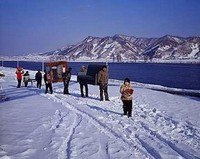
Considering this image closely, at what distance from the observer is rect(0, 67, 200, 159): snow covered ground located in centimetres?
686

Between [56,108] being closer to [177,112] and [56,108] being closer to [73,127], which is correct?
[73,127]

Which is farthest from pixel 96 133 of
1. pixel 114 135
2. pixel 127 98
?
pixel 127 98

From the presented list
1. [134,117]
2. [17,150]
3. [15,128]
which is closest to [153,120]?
[134,117]

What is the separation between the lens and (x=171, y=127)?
32.3ft

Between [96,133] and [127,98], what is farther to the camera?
[127,98]

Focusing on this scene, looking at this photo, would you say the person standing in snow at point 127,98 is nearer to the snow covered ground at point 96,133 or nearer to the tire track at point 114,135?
the snow covered ground at point 96,133

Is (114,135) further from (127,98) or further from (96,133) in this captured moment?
(127,98)

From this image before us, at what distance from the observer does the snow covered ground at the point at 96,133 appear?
686 cm

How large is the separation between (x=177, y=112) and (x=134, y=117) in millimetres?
2497

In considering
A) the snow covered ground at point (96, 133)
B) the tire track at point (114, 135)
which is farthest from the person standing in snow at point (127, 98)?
the tire track at point (114, 135)

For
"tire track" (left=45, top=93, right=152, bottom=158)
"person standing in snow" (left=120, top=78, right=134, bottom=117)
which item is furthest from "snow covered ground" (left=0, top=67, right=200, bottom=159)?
"person standing in snow" (left=120, top=78, right=134, bottom=117)

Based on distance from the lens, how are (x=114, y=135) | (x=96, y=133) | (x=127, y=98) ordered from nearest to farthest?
(x=114, y=135) → (x=96, y=133) → (x=127, y=98)

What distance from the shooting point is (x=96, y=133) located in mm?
8656

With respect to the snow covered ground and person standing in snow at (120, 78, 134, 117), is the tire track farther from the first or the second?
person standing in snow at (120, 78, 134, 117)
